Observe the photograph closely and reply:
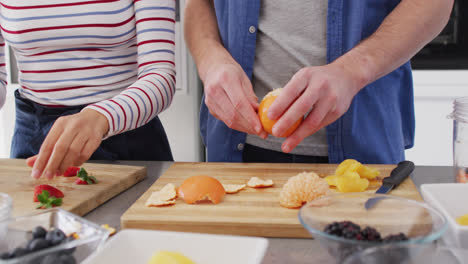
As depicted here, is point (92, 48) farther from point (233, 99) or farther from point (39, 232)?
point (39, 232)

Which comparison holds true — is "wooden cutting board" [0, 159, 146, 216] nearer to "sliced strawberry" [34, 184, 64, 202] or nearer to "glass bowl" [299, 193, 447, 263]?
"sliced strawberry" [34, 184, 64, 202]

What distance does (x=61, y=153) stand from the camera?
3.36 ft

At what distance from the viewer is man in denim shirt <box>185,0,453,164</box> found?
3.36ft

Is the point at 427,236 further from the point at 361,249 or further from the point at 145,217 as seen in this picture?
the point at 145,217

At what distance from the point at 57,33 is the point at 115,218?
0.66 m

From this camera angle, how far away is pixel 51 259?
1.94ft

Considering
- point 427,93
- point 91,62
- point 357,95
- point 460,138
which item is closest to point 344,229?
point 460,138

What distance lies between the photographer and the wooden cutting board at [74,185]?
100 centimetres

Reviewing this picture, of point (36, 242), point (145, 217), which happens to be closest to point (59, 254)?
point (36, 242)

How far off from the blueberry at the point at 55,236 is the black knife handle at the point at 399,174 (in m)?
0.72

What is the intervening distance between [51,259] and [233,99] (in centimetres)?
56

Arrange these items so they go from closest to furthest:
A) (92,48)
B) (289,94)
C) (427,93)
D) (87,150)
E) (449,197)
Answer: (449,197)
(289,94)
(87,150)
(92,48)
(427,93)

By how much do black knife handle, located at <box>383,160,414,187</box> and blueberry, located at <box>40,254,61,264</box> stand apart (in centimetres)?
74

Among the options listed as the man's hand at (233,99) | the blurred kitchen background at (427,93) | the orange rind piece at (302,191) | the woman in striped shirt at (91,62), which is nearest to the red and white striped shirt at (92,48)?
the woman in striped shirt at (91,62)
